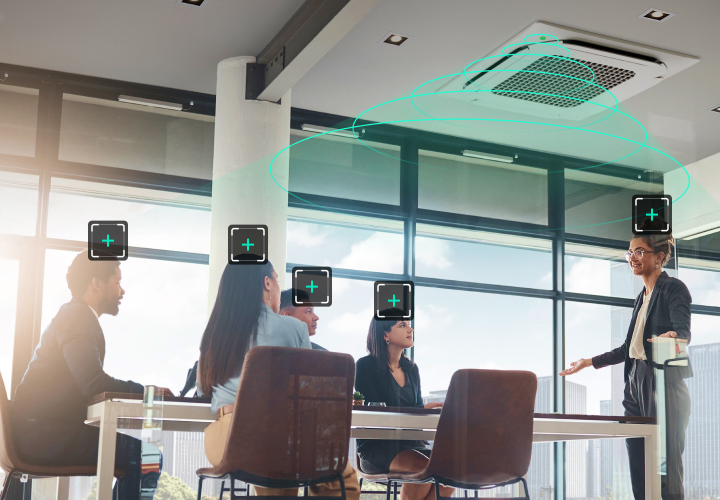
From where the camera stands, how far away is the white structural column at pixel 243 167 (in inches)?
174

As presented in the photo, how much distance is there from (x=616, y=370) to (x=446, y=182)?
1031mm

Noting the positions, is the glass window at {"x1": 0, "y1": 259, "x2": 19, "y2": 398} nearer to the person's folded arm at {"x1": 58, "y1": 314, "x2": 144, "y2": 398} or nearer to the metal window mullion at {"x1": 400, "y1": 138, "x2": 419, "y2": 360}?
the person's folded arm at {"x1": 58, "y1": 314, "x2": 144, "y2": 398}

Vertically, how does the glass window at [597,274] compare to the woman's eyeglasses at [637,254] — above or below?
below

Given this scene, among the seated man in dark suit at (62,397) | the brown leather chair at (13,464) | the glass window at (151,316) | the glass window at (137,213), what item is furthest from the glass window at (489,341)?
the glass window at (137,213)

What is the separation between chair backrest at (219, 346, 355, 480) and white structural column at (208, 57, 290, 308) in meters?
1.97

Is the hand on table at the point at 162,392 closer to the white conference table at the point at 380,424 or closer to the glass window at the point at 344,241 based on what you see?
the white conference table at the point at 380,424

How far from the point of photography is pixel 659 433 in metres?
3.04

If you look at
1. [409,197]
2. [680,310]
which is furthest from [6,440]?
[680,310]

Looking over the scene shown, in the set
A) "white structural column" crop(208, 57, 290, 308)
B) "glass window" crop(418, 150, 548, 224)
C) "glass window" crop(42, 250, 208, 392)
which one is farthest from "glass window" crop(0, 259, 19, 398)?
"glass window" crop(418, 150, 548, 224)

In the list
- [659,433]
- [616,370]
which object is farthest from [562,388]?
[659,433]

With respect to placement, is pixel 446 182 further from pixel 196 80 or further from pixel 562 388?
pixel 196 80

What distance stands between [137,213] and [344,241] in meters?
1.62

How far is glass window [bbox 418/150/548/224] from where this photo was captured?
3066 mm

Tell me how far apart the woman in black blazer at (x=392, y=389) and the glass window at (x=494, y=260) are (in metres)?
0.38
